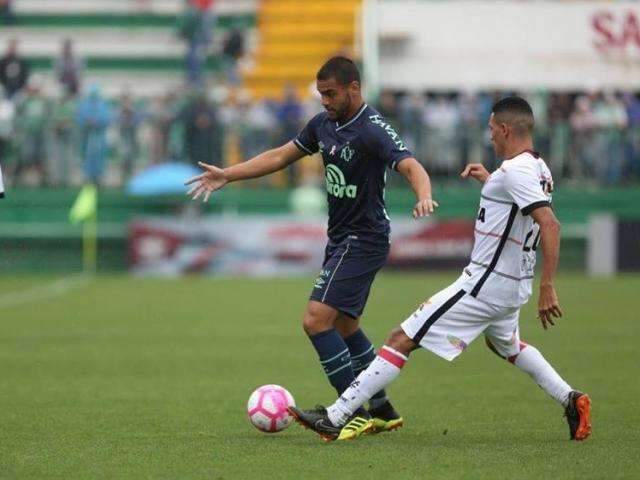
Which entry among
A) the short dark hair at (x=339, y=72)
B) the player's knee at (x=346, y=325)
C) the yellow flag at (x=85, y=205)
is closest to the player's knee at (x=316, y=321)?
the player's knee at (x=346, y=325)

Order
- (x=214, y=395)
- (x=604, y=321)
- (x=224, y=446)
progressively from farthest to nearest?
1. (x=604, y=321)
2. (x=214, y=395)
3. (x=224, y=446)

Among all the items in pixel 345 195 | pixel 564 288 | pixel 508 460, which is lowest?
pixel 564 288

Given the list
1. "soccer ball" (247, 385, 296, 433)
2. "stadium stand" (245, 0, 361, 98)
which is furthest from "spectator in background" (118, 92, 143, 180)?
"soccer ball" (247, 385, 296, 433)

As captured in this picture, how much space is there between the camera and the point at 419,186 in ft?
27.3

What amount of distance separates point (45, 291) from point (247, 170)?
521 inches

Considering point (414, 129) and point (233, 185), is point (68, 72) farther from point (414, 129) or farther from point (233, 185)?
point (414, 129)

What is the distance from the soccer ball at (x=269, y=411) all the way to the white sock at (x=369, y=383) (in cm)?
31

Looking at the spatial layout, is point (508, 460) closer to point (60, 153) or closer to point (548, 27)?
point (60, 153)

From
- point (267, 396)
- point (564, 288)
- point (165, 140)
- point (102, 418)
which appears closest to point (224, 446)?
point (267, 396)

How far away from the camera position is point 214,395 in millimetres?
11055

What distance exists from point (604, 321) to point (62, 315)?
6.47 m

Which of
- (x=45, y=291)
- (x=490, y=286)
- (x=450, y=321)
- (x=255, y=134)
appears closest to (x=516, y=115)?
(x=490, y=286)

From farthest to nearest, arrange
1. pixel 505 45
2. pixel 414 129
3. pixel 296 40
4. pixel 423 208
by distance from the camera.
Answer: pixel 296 40
pixel 505 45
pixel 414 129
pixel 423 208

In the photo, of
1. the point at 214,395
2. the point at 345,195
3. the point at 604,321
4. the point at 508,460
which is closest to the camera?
the point at 508,460
